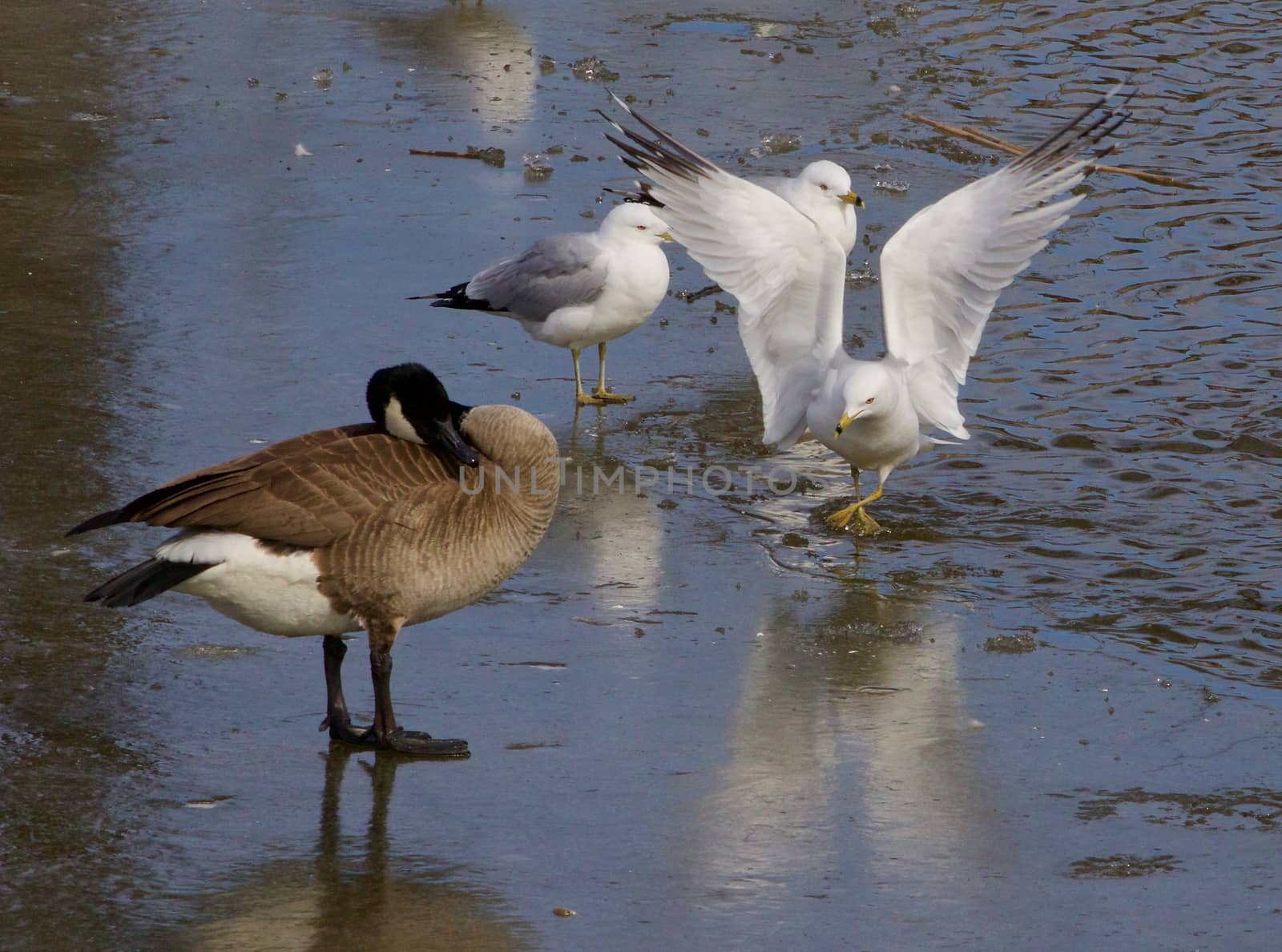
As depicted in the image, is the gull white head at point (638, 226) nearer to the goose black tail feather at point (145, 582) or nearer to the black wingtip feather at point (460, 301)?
the black wingtip feather at point (460, 301)

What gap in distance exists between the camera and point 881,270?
7.12 metres

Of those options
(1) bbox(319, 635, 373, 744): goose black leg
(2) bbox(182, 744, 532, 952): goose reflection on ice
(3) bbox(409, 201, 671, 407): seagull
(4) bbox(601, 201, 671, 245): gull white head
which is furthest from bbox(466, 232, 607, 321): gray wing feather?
(2) bbox(182, 744, 532, 952): goose reflection on ice

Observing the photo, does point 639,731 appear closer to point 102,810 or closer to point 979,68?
point 102,810

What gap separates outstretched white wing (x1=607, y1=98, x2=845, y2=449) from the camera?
289 inches

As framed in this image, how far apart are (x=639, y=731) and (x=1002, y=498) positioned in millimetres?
2963

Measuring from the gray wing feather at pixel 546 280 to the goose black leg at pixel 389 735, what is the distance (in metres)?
3.78

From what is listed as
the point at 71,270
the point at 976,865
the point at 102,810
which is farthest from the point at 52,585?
the point at 71,270

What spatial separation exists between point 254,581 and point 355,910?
1067mm

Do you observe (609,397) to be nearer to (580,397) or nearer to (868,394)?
(580,397)

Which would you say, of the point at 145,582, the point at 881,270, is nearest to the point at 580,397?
the point at 881,270

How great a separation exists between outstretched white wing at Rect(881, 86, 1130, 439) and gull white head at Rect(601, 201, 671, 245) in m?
1.48

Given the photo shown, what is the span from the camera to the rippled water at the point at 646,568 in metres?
4.07

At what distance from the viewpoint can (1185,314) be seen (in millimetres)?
9484

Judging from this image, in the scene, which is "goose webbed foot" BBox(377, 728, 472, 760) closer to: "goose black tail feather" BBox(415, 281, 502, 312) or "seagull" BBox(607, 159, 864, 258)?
"goose black tail feather" BBox(415, 281, 502, 312)
